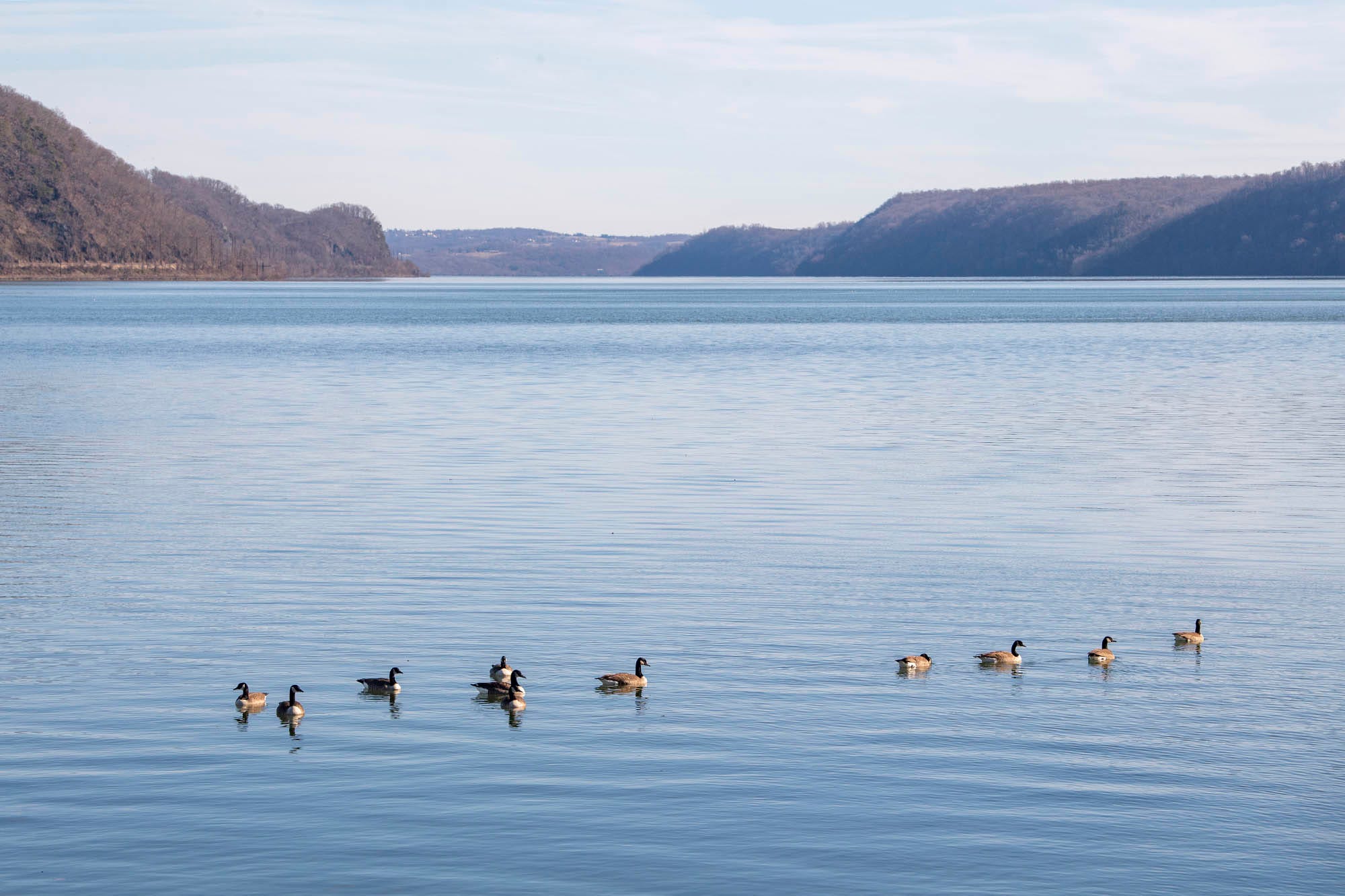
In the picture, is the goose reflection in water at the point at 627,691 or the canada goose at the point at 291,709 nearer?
the canada goose at the point at 291,709

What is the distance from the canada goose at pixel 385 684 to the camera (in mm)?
16922

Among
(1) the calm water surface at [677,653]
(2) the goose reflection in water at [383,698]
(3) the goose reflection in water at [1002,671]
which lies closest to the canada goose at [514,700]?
(1) the calm water surface at [677,653]

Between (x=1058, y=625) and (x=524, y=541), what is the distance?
974cm

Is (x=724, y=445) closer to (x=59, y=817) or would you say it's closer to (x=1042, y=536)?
(x=1042, y=536)

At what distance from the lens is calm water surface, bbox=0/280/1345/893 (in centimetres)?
1299

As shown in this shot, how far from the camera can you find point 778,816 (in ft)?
44.8

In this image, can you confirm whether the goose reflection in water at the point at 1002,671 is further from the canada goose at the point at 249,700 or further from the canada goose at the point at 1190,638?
the canada goose at the point at 249,700

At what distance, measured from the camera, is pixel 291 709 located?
16.1 metres

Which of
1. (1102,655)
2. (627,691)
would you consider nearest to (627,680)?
(627,691)

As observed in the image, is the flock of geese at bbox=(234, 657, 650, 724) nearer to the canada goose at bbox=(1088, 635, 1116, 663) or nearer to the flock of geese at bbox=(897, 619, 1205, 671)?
the flock of geese at bbox=(897, 619, 1205, 671)

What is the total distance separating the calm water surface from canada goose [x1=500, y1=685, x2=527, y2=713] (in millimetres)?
239

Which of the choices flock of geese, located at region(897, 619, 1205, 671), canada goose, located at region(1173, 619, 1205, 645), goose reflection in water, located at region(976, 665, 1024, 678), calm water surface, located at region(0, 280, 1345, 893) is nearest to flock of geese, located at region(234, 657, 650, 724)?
calm water surface, located at region(0, 280, 1345, 893)

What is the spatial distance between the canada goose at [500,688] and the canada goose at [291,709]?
1831mm

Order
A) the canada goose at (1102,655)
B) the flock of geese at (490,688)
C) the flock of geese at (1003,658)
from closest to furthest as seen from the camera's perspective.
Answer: the flock of geese at (490,688) < the flock of geese at (1003,658) < the canada goose at (1102,655)
